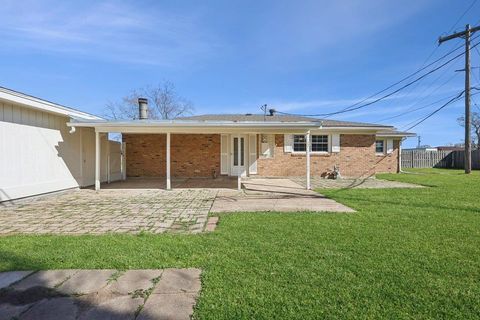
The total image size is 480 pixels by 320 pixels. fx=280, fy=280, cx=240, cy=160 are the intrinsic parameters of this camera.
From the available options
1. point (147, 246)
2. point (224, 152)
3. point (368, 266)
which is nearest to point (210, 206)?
point (147, 246)

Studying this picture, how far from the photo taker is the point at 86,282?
2.92 metres

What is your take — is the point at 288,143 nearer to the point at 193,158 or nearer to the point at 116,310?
the point at 193,158

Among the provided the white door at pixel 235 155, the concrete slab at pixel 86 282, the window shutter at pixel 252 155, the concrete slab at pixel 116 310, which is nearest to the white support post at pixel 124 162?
the white door at pixel 235 155

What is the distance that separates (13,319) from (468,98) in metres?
21.4

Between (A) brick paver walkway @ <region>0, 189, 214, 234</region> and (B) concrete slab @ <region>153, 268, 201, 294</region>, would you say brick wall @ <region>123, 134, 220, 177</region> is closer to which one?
(A) brick paver walkway @ <region>0, 189, 214, 234</region>

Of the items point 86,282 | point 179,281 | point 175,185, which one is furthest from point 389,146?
point 86,282

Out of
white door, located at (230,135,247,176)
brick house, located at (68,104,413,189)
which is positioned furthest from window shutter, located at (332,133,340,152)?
white door, located at (230,135,247,176)

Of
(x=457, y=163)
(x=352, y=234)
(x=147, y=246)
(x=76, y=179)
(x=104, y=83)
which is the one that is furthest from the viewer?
(x=457, y=163)

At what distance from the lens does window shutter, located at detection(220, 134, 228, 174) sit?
48.4 ft

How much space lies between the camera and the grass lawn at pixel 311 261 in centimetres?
242

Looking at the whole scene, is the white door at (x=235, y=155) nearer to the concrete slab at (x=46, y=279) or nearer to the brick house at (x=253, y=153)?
the brick house at (x=253, y=153)

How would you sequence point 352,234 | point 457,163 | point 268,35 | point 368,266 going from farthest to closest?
1. point 457,163
2. point 268,35
3. point 352,234
4. point 368,266

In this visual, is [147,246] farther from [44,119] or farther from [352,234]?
[44,119]

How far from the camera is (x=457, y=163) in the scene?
2423cm
